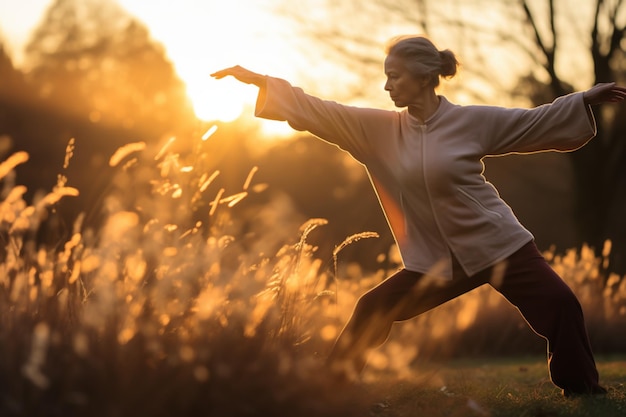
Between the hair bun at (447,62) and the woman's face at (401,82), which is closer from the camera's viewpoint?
the woman's face at (401,82)

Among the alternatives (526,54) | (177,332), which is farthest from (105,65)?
(177,332)

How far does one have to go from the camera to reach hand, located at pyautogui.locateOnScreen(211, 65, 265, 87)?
16.3ft

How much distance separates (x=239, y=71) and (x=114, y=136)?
71.3 feet

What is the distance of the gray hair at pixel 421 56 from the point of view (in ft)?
16.7

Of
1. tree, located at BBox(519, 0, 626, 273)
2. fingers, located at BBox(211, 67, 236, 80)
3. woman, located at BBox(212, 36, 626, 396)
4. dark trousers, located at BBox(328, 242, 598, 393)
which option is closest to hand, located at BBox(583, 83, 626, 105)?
woman, located at BBox(212, 36, 626, 396)

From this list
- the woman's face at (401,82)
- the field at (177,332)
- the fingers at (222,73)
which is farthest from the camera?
the woman's face at (401,82)

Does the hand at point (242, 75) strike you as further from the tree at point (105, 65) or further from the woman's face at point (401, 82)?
the tree at point (105, 65)

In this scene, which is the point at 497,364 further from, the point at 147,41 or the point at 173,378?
the point at 147,41

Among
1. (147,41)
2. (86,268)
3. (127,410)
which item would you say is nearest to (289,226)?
(86,268)

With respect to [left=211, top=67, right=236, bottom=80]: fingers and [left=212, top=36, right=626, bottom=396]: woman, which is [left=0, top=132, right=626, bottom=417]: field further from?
[left=211, top=67, right=236, bottom=80]: fingers

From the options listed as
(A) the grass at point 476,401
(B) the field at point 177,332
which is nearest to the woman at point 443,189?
(A) the grass at point 476,401

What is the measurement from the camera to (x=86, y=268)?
416 centimetres

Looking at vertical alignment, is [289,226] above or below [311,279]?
above

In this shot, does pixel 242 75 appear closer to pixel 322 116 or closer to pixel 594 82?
pixel 322 116
